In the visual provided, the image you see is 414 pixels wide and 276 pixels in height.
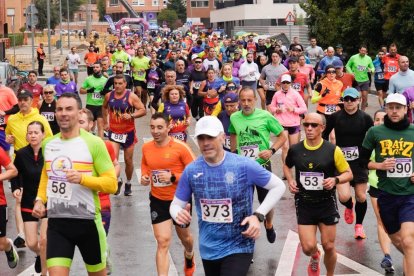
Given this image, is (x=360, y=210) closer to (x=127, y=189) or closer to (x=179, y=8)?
(x=127, y=189)

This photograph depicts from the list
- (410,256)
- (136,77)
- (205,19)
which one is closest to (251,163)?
(410,256)

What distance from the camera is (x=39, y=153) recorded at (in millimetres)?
9664

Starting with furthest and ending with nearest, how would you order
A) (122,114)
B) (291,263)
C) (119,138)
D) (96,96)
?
(96,96) < (119,138) < (122,114) < (291,263)

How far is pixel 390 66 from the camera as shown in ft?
81.3

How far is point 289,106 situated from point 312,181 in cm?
607

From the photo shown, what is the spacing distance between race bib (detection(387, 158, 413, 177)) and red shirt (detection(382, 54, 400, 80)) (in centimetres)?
1621

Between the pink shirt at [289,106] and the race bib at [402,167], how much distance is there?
20.4ft

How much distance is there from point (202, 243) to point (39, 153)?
331cm

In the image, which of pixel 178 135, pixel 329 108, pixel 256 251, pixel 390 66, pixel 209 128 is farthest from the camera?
pixel 390 66

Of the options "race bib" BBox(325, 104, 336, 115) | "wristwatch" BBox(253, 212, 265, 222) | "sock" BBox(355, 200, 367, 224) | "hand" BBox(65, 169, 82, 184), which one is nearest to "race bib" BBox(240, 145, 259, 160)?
"sock" BBox(355, 200, 367, 224)

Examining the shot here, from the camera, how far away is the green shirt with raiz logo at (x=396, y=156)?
8.80m

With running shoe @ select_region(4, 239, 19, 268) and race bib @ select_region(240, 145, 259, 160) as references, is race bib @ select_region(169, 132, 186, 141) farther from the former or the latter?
running shoe @ select_region(4, 239, 19, 268)

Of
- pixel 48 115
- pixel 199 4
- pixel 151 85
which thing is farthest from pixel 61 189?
pixel 199 4

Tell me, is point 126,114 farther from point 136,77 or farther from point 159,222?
point 136,77
